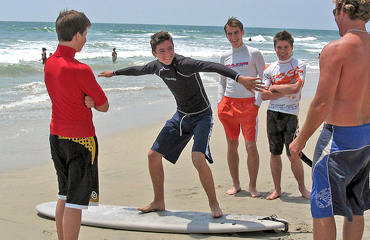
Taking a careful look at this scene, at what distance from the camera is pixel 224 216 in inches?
167

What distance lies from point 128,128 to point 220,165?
9.29 ft

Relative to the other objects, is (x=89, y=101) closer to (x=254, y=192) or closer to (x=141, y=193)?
(x=141, y=193)

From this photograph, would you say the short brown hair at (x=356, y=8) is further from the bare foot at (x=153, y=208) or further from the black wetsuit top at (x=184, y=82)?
the bare foot at (x=153, y=208)

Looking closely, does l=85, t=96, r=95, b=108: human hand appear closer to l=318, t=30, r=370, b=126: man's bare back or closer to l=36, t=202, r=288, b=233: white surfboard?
l=36, t=202, r=288, b=233: white surfboard

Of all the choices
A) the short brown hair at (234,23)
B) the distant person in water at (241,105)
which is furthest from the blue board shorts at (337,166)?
the short brown hair at (234,23)

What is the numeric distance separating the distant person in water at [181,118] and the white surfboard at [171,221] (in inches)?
5.9

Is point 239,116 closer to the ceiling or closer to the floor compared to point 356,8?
closer to the floor

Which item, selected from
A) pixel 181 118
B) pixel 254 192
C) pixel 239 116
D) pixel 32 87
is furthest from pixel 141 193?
pixel 32 87

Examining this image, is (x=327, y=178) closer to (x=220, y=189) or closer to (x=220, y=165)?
(x=220, y=189)

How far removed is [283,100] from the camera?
4.86 metres

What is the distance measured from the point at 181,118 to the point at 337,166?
213 centimetres

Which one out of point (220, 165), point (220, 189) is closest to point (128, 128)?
point (220, 165)

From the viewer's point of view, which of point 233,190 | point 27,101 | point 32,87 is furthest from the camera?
point 32,87

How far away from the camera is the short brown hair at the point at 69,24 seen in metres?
3.12
